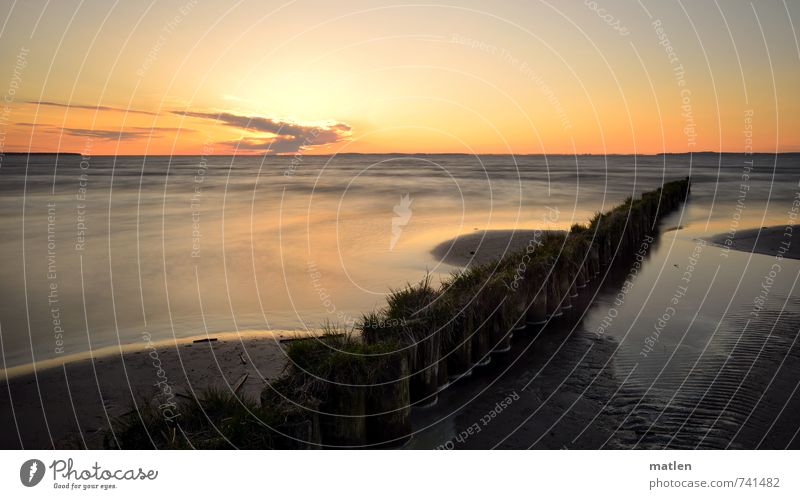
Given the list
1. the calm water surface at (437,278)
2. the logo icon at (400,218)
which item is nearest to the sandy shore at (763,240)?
the calm water surface at (437,278)

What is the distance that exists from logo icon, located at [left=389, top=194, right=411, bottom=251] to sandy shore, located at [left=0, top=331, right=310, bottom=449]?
1169cm

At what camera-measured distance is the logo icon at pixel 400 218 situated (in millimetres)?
24025

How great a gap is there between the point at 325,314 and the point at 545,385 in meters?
5.61

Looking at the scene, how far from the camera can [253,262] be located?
18.6 meters

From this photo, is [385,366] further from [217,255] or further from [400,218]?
[400,218]

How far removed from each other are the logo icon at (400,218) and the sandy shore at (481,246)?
240 centimetres

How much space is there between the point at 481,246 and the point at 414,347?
44.2 feet
